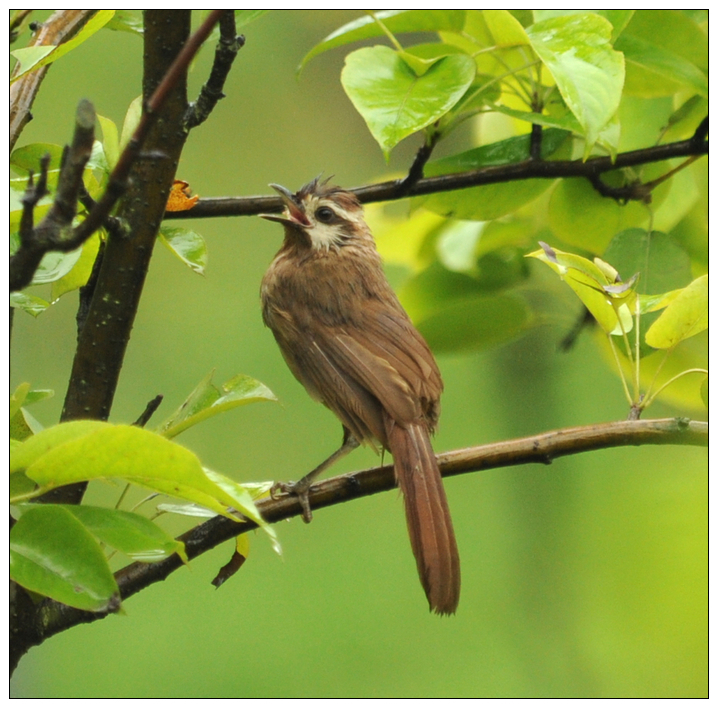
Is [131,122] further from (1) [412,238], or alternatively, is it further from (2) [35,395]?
(1) [412,238]

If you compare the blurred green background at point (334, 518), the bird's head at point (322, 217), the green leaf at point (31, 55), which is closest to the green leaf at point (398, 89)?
the green leaf at point (31, 55)

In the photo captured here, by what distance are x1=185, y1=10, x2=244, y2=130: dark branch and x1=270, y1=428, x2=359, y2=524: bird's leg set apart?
29.3 inches

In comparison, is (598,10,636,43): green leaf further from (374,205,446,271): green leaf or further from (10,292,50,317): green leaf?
(10,292,50,317): green leaf

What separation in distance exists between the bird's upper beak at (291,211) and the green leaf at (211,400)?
1.24 meters

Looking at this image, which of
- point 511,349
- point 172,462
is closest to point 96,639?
point 511,349

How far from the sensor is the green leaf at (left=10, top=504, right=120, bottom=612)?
43.3 inches

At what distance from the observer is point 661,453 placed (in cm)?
460

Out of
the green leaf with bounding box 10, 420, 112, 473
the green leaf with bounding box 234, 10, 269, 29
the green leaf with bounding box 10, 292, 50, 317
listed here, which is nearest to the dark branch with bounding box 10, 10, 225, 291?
the green leaf with bounding box 10, 420, 112, 473

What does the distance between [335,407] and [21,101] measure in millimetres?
1148

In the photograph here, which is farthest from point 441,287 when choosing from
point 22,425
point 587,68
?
point 22,425

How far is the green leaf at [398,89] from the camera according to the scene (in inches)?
61.7

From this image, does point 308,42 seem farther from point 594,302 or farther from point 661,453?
point 594,302

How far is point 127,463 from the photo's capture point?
1068mm

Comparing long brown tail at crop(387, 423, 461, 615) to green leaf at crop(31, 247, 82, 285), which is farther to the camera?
long brown tail at crop(387, 423, 461, 615)
